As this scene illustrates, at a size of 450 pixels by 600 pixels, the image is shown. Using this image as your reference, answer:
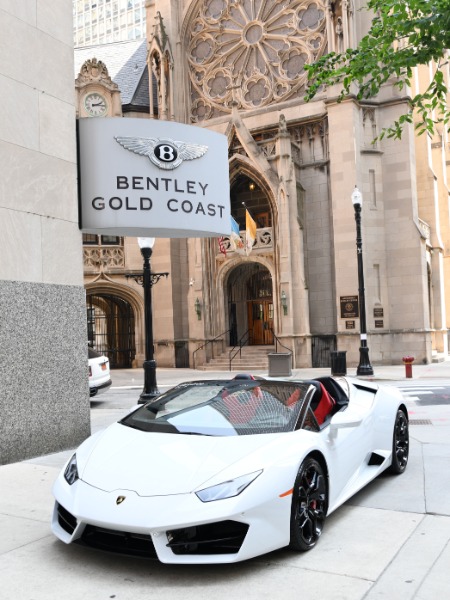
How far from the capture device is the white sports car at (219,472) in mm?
3934

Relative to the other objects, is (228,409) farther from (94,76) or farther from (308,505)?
(94,76)

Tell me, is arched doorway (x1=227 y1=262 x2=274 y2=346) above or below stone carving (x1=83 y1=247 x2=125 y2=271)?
below

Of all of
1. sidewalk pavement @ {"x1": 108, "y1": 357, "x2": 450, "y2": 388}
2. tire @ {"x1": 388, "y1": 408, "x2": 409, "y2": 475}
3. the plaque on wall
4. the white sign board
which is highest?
the white sign board

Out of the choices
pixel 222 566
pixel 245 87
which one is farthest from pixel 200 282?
pixel 222 566

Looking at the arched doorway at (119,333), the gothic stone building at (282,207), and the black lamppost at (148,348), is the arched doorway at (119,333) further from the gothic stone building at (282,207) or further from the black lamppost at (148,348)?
the black lamppost at (148,348)

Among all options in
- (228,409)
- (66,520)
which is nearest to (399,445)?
(228,409)

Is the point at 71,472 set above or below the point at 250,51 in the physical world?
below

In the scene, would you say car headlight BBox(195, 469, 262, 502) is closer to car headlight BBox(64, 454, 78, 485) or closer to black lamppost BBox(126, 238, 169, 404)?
car headlight BBox(64, 454, 78, 485)

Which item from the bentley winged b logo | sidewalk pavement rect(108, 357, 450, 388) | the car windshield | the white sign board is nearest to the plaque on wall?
sidewalk pavement rect(108, 357, 450, 388)

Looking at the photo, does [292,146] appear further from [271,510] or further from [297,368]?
[271,510]

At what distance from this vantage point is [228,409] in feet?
17.2

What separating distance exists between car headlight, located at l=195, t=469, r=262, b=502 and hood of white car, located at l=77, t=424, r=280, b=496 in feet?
0.20

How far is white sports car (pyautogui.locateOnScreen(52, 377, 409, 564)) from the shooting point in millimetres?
3934

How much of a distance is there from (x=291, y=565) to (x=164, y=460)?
1.09 meters
